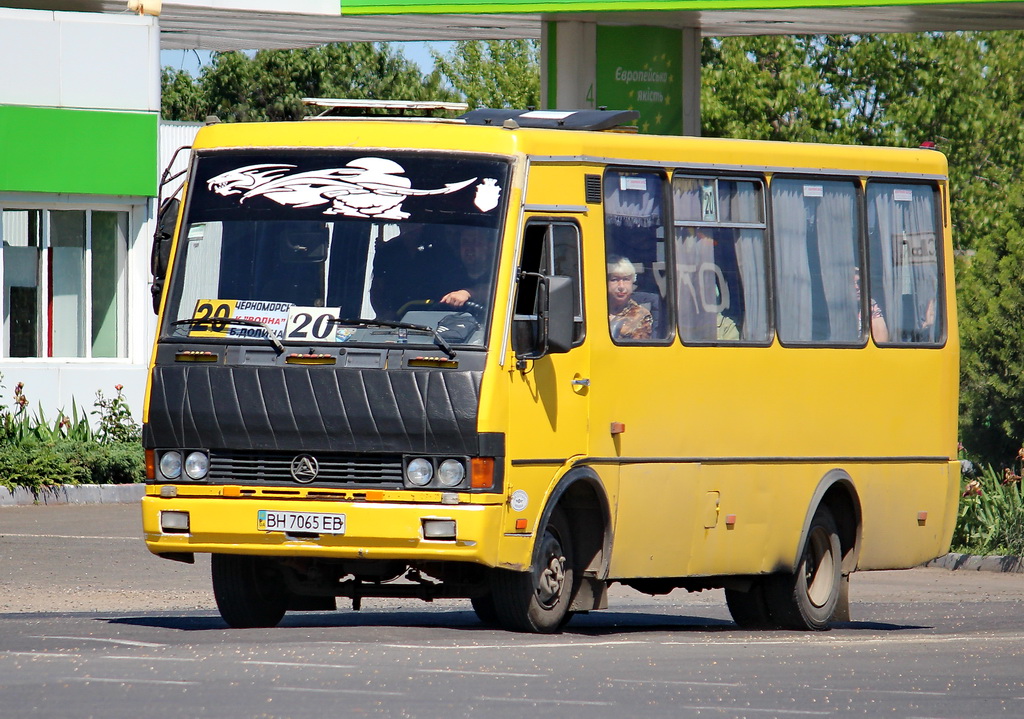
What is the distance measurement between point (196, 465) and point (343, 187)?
1.74 m

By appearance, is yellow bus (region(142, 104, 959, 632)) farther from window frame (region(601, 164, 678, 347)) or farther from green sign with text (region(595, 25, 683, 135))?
green sign with text (region(595, 25, 683, 135))

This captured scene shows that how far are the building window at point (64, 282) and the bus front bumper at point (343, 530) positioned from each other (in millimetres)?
16485

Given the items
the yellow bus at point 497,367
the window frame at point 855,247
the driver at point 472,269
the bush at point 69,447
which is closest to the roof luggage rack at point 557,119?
the yellow bus at point 497,367

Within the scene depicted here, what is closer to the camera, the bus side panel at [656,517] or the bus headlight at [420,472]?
the bus headlight at [420,472]

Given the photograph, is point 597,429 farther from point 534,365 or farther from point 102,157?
point 102,157

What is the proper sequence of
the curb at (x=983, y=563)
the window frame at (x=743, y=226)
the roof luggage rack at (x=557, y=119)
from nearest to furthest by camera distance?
1. the roof luggage rack at (x=557, y=119)
2. the window frame at (x=743, y=226)
3. the curb at (x=983, y=563)

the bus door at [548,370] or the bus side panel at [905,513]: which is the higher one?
the bus door at [548,370]

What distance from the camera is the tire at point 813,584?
13859 mm

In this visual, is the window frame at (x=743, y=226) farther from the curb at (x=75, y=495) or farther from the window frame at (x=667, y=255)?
the curb at (x=75, y=495)

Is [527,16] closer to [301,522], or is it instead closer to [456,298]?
[456,298]

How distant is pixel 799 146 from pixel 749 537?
2.61 meters

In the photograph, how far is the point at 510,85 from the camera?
216 ft

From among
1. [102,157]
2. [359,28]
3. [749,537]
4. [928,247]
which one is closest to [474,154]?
[749,537]

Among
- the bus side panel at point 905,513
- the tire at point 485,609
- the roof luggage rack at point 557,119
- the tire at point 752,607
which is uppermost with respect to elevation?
the roof luggage rack at point 557,119
